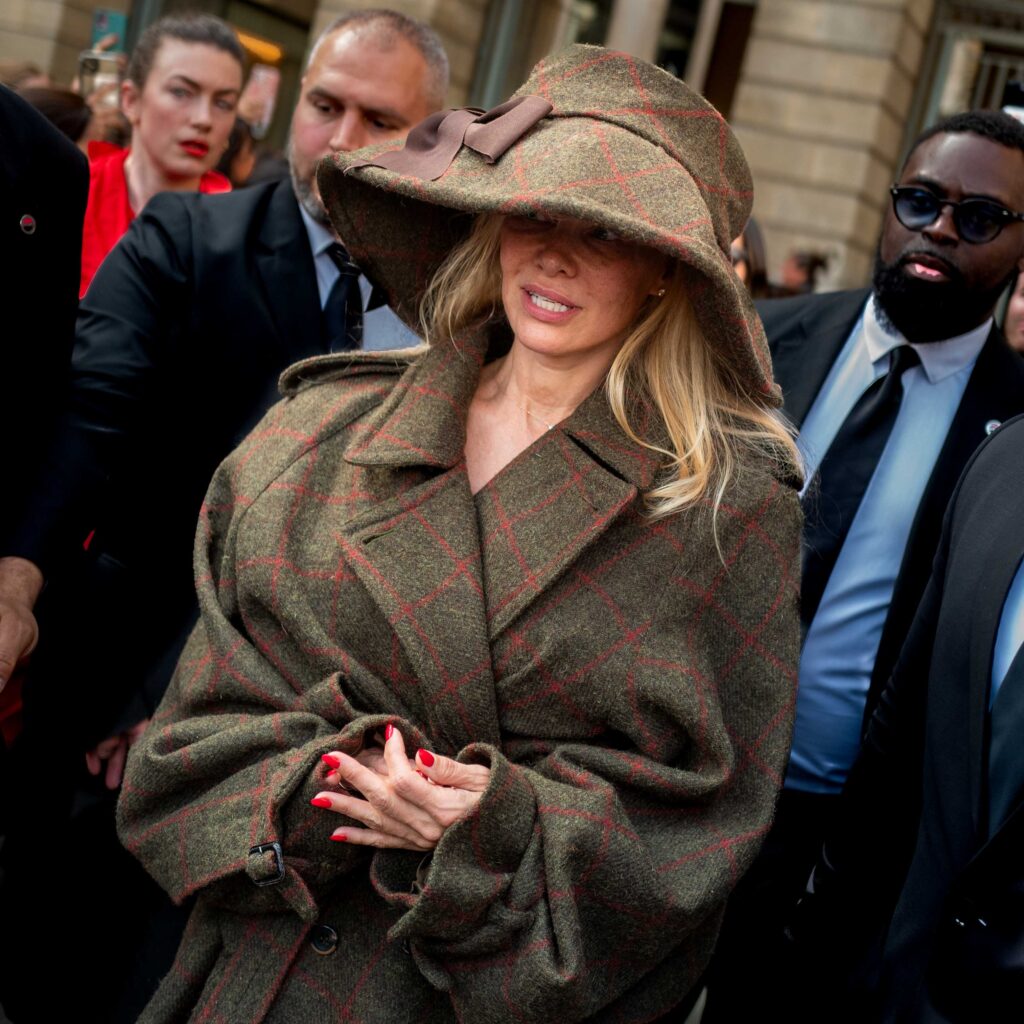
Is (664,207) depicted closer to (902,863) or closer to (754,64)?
(902,863)

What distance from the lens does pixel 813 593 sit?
341 cm

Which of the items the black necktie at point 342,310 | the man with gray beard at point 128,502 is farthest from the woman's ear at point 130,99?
the black necktie at point 342,310

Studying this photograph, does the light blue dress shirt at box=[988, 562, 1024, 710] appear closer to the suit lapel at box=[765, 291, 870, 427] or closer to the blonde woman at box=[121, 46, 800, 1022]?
the blonde woman at box=[121, 46, 800, 1022]

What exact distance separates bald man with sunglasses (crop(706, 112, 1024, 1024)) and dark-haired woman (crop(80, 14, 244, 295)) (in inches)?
93.7

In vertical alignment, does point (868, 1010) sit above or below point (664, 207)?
below

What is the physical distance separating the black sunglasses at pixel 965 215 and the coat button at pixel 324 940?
2244 millimetres

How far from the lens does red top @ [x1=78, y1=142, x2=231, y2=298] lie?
4.48 meters

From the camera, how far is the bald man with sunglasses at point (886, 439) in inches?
134

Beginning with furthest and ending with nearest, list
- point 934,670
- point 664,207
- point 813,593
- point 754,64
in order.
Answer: point 754,64 < point 813,593 < point 934,670 < point 664,207

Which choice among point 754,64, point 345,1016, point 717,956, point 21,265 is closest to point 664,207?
point 21,265

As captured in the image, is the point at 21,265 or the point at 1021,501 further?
the point at 21,265

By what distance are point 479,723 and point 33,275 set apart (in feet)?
4.14

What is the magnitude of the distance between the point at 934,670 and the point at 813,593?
81 centimetres

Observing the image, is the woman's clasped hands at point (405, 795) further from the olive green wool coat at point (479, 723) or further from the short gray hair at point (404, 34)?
the short gray hair at point (404, 34)
